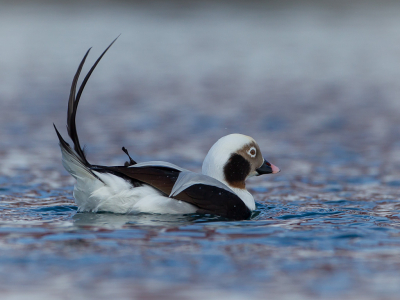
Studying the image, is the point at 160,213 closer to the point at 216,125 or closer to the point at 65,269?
the point at 65,269

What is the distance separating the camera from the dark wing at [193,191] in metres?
4.54

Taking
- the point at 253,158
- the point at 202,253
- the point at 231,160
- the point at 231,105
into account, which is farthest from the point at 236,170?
the point at 231,105

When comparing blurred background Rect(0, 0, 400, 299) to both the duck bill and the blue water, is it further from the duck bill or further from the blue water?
the duck bill

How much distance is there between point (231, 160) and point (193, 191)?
59cm

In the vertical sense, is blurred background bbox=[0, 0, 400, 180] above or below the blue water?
above

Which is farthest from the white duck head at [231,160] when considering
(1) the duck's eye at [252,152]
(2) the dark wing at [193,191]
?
(2) the dark wing at [193,191]

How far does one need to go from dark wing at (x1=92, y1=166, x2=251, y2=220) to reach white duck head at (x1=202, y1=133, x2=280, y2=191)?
328 mm

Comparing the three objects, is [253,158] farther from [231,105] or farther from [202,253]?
[231,105]

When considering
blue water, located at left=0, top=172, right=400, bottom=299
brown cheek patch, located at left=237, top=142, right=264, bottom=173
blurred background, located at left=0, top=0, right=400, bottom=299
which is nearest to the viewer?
blue water, located at left=0, top=172, right=400, bottom=299

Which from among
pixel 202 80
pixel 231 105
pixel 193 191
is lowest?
pixel 193 191

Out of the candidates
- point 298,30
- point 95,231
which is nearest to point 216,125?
point 95,231

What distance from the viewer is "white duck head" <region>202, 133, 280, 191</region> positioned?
16.6ft

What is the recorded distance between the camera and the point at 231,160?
5098mm

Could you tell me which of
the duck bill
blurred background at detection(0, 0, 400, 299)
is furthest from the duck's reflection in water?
the duck bill
